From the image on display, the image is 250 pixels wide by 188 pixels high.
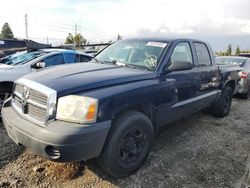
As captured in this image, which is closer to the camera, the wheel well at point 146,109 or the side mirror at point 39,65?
the wheel well at point 146,109

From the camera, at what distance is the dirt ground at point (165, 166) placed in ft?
10.3

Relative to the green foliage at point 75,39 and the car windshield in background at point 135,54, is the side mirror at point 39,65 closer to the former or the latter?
the car windshield in background at point 135,54

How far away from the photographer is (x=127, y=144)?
3172mm

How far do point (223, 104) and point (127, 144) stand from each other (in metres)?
3.63

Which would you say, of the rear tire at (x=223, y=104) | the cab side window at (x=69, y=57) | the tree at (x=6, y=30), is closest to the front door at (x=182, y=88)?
the rear tire at (x=223, y=104)

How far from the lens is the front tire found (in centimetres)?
290

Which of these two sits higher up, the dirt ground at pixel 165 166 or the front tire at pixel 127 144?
the front tire at pixel 127 144

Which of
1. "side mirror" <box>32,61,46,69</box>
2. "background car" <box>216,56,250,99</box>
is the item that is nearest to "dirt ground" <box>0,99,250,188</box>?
"side mirror" <box>32,61,46,69</box>

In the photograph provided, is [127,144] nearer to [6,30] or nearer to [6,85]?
[6,85]

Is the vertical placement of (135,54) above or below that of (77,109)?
above

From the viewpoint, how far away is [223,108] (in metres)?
5.95

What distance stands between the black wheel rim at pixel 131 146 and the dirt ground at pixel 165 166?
0.79ft

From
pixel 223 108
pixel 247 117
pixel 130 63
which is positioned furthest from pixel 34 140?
pixel 247 117

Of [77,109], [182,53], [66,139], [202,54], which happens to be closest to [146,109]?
[77,109]
